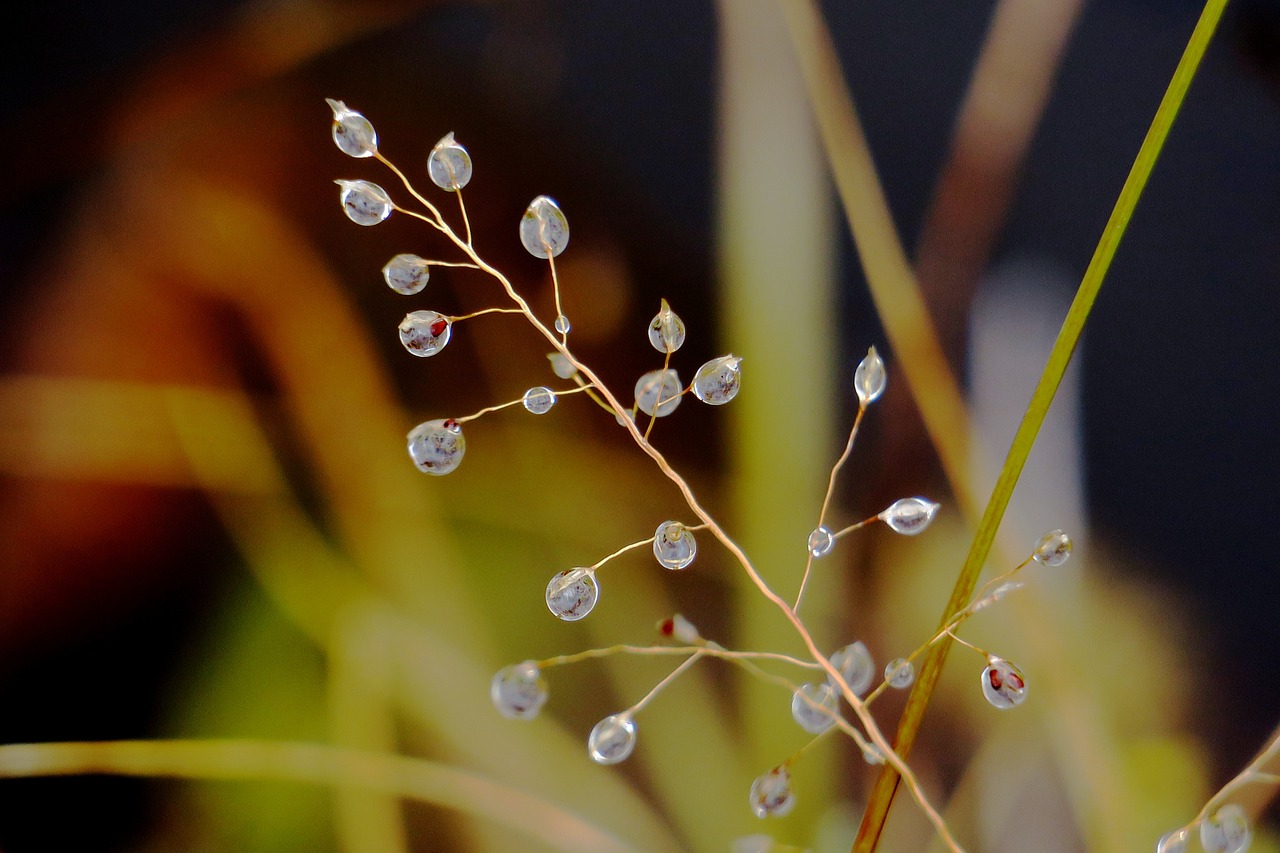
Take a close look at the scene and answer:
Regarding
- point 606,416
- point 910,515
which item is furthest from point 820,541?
point 606,416

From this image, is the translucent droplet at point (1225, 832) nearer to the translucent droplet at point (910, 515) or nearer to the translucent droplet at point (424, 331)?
the translucent droplet at point (910, 515)

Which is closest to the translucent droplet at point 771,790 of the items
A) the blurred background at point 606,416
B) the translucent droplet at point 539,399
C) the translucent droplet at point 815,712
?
the translucent droplet at point 815,712

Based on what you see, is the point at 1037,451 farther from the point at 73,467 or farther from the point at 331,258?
the point at 73,467

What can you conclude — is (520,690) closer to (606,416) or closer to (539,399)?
(539,399)

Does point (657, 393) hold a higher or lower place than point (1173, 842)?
higher

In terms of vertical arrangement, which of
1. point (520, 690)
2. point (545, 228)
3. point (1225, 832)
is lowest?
point (1225, 832)

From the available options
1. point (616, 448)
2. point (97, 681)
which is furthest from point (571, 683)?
point (97, 681)
